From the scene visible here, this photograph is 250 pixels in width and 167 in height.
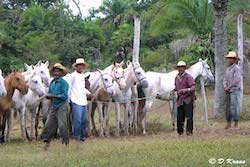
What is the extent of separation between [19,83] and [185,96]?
155 inches

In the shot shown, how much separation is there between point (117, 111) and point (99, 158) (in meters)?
5.11

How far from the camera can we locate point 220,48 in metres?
16.6

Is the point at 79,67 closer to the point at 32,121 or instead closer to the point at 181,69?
the point at 181,69

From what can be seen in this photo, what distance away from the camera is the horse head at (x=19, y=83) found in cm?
1198

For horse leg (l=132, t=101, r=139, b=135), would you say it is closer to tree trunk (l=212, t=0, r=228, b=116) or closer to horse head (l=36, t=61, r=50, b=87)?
horse head (l=36, t=61, r=50, b=87)

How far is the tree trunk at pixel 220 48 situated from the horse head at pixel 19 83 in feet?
23.6

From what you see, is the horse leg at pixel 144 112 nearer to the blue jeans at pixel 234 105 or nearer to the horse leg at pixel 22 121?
the blue jeans at pixel 234 105

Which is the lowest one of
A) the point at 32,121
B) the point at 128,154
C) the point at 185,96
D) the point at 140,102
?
the point at 128,154

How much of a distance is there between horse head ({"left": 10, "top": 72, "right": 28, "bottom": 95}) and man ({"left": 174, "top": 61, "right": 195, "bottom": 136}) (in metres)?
3.64

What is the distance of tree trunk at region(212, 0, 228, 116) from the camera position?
1633 centimetres

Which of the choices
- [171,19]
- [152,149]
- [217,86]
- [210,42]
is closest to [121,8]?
[210,42]

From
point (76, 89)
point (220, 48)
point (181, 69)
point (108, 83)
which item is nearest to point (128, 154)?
point (76, 89)

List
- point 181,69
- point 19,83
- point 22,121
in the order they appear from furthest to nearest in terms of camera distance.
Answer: point 22,121
point 19,83
point 181,69

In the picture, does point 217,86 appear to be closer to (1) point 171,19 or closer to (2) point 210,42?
(1) point 171,19
